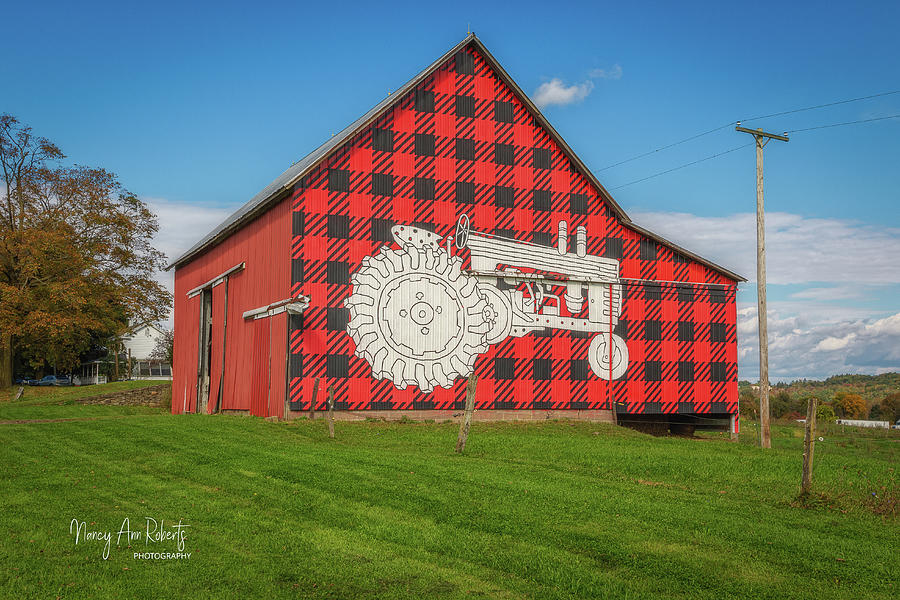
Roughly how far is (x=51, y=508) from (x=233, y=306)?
20.1m

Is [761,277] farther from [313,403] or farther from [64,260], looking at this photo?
[64,260]

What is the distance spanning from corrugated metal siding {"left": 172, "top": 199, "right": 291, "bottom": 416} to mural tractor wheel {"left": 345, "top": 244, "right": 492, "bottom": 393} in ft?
8.57

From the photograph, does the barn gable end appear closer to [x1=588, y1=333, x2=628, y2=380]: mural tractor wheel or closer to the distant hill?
[x1=588, y1=333, x2=628, y2=380]: mural tractor wheel

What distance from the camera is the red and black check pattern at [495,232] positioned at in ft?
79.4

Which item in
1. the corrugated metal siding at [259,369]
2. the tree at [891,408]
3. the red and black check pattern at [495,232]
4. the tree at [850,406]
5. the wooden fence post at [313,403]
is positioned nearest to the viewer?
the wooden fence post at [313,403]

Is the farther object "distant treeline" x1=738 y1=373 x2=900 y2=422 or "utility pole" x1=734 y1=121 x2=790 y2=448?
"distant treeline" x1=738 y1=373 x2=900 y2=422

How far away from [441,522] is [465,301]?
55.8ft

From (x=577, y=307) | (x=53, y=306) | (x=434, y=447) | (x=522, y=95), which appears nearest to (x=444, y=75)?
(x=522, y=95)

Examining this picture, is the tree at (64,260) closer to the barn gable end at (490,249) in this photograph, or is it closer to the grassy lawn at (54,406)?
the grassy lawn at (54,406)

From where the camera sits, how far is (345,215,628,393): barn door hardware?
24.8 metres
